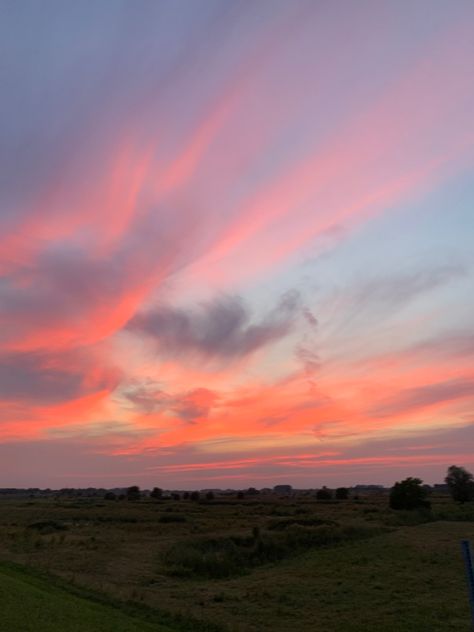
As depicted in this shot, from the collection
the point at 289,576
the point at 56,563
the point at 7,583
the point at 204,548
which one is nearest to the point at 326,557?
the point at 289,576

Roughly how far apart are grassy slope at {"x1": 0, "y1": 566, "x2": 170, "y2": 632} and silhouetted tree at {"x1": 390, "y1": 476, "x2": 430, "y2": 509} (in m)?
61.1

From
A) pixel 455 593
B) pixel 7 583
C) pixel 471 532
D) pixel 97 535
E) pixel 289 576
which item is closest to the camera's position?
pixel 7 583

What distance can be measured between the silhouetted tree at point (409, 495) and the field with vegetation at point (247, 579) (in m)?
9.50

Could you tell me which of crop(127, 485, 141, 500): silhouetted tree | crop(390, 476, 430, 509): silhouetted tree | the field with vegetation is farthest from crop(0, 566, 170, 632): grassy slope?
crop(127, 485, 141, 500): silhouetted tree

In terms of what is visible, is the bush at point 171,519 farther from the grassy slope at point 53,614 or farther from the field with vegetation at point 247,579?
the grassy slope at point 53,614

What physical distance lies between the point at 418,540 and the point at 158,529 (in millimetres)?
35747

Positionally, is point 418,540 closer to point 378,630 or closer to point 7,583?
point 378,630

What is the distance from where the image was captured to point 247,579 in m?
37.8

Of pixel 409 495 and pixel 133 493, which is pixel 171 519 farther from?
pixel 133 493

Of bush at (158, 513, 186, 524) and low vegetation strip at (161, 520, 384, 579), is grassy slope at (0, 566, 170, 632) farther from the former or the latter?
bush at (158, 513, 186, 524)

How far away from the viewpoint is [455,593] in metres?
27.6

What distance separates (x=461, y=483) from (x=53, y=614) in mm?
86461

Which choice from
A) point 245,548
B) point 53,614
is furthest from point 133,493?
point 53,614

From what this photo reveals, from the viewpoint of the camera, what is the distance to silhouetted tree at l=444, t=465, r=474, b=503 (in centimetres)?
9038
